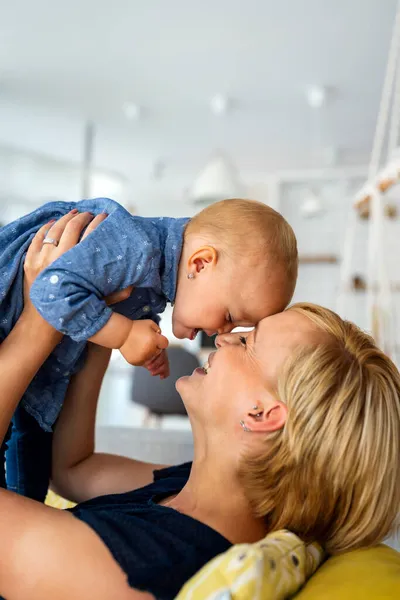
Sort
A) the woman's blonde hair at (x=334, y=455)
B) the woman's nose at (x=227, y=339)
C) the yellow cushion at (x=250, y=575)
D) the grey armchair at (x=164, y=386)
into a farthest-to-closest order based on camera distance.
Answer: the grey armchair at (x=164, y=386) → the woman's nose at (x=227, y=339) → the woman's blonde hair at (x=334, y=455) → the yellow cushion at (x=250, y=575)

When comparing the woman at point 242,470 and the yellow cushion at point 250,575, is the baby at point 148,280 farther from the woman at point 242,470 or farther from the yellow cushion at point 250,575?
the yellow cushion at point 250,575

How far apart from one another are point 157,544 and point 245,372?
1.02 feet

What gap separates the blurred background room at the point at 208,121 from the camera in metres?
3.88

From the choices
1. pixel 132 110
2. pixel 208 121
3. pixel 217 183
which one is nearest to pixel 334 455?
pixel 217 183

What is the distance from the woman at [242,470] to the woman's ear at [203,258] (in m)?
0.15

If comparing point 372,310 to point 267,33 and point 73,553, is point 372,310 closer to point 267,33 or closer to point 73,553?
point 267,33

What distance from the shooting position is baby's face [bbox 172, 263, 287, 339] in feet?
3.79

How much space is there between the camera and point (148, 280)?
108 cm

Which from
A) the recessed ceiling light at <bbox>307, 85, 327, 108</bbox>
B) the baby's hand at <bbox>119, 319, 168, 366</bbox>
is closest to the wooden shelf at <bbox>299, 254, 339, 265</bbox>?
the recessed ceiling light at <bbox>307, 85, 327, 108</bbox>

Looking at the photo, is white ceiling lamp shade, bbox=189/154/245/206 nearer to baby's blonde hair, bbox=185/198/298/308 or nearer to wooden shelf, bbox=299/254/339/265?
wooden shelf, bbox=299/254/339/265

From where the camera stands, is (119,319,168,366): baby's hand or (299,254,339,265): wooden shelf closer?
(119,319,168,366): baby's hand

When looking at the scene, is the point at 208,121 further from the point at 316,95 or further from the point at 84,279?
the point at 84,279

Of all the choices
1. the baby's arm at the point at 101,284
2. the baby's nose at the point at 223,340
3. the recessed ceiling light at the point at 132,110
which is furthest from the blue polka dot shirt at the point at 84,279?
the recessed ceiling light at the point at 132,110

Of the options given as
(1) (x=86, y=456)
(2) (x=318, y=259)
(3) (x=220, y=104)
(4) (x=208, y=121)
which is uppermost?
(3) (x=220, y=104)
